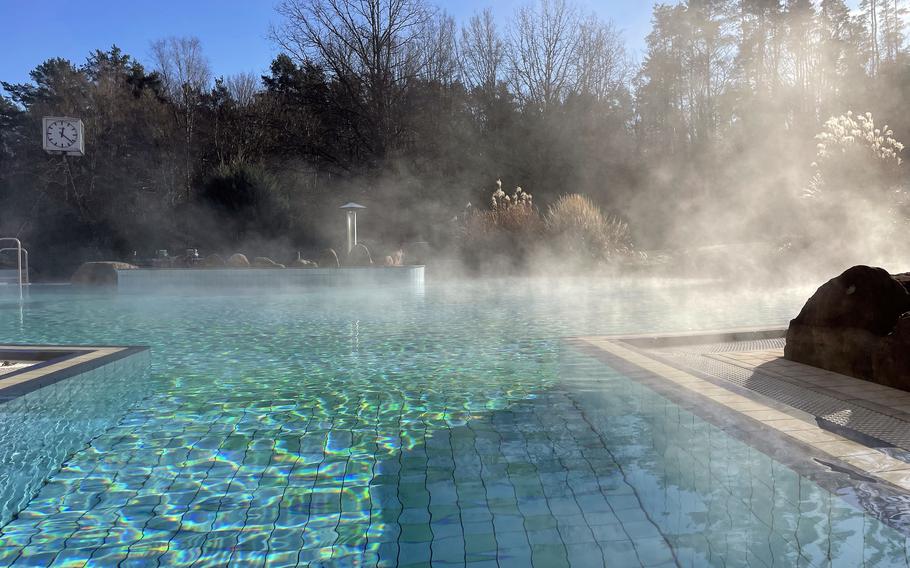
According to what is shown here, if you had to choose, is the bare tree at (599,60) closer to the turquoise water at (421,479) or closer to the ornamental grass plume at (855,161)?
the ornamental grass plume at (855,161)

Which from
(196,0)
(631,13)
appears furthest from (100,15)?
(631,13)

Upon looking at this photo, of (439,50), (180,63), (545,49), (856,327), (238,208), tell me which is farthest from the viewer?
(180,63)

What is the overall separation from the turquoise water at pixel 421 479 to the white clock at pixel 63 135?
9380 millimetres

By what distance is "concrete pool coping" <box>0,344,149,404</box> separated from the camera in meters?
2.57

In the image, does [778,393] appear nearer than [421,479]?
No

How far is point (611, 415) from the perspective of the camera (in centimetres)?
270

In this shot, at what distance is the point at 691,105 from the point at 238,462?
22.0 meters

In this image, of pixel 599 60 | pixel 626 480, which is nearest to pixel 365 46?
pixel 599 60

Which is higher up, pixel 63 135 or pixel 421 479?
pixel 63 135

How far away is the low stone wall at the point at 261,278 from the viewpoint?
1016cm

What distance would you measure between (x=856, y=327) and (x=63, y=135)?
13502 millimetres

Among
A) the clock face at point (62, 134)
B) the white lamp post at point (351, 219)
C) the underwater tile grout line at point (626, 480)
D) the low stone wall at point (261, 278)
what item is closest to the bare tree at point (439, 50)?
the white lamp post at point (351, 219)

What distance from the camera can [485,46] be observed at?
2000 centimetres

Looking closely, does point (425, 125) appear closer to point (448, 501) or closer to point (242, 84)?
point (242, 84)
